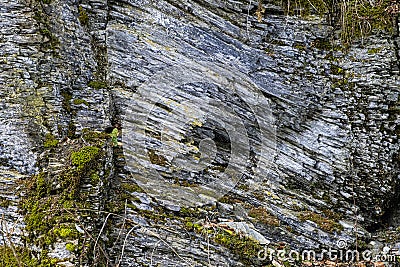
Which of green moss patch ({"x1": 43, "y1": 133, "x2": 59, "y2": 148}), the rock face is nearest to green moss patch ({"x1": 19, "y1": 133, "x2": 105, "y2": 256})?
green moss patch ({"x1": 43, "y1": 133, "x2": 59, "y2": 148})

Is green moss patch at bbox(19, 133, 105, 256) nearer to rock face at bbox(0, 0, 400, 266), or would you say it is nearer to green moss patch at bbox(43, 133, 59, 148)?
green moss patch at bbox(43, 133, 59, 148)

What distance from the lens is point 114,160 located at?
4746mm

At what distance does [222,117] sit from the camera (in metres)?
5.09

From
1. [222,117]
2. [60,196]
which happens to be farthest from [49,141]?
[222,117]

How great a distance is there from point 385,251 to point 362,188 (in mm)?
834

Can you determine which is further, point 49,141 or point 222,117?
point 222,117

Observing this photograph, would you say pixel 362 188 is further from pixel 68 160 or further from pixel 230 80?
pixel 68 160

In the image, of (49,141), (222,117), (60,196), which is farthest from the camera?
(222,117)

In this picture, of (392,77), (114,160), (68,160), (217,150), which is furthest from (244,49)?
(68,160)

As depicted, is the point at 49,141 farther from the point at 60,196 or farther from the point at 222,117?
the point at 222,117

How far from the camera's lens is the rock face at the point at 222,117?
179 inches

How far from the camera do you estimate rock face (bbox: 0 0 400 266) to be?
4543 mm

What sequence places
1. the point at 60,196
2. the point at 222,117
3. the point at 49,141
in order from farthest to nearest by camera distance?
1. the point at 222,117
2. the point at 49,141
3. the point at 60,196

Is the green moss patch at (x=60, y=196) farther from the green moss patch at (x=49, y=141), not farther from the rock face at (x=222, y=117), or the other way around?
the rock face at (x=222, y=117)
